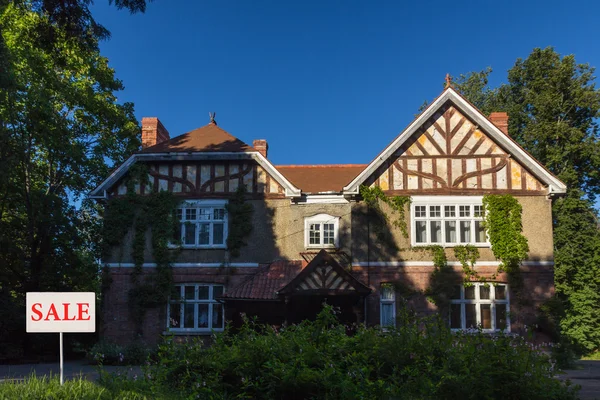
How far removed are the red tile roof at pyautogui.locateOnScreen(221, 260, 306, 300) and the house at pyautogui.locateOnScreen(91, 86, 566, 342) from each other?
0.17ft

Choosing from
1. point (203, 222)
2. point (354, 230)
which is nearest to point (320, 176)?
point (354, 230)

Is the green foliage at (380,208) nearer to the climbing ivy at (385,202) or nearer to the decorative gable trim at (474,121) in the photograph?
the climbing ivy at (385,202)

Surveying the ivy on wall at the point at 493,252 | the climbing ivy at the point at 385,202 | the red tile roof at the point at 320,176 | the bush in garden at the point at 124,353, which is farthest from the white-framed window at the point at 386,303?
the bush in garden at the point at 124,353

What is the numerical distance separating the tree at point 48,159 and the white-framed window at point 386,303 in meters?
12.0

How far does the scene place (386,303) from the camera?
64.3 feet

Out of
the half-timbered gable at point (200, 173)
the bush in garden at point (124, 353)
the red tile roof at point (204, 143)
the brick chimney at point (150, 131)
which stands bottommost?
the bush in garden at point (124, 353)

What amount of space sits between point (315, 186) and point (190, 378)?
1397 cm

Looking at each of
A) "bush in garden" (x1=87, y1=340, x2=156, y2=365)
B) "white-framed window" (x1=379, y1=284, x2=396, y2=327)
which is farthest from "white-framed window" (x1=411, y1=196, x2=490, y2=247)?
"bush in garden" (x1=87, y1=340, x2=156, y2=365)

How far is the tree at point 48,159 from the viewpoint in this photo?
74.9 ft

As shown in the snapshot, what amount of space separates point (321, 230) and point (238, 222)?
2957 mm

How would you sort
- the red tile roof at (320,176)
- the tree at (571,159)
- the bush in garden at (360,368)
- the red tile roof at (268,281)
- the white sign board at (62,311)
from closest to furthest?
the bush in garden at (360,368)
the white sign board at (62,311)
the red tile roof at (268,281)
the red tile roof at (320,176)
the tree at (571,159)

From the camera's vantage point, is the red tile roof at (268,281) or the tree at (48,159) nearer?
the red tile roof at (268,281)

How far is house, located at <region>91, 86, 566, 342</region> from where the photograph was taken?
19297 mm

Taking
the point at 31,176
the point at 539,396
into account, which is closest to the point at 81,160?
the point at 31,176
